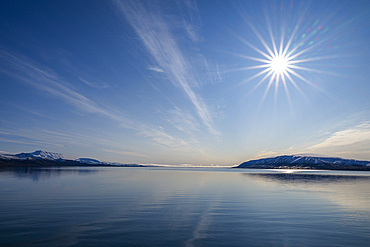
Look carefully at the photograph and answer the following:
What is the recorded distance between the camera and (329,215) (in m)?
20.0

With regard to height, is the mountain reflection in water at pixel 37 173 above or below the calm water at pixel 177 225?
below

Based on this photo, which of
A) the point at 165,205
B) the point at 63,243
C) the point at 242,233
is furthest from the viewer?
the point at 165,205

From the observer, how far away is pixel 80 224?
1567 centimetres

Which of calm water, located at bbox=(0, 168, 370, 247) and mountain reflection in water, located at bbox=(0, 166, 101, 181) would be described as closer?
calm water, located at bbox=(0, 168, 370, 247)

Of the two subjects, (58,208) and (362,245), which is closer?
(362,245)

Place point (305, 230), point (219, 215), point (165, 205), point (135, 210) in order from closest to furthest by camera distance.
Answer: point (305, 230), point (219, 215), point (135, 210), point (165, 205)

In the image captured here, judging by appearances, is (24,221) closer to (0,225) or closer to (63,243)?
(0,225)

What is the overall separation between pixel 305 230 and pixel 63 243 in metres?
18.0

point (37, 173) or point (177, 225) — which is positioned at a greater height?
point (177, 225)

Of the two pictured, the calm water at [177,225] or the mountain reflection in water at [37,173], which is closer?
the calm water at [177,225]

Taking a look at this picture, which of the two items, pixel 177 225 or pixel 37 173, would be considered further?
pixel 37 173

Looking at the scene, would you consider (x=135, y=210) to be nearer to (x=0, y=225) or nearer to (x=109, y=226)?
(x=109, y=226)

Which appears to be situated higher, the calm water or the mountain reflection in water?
the calm water

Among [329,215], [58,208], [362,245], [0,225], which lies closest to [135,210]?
[58,208]
